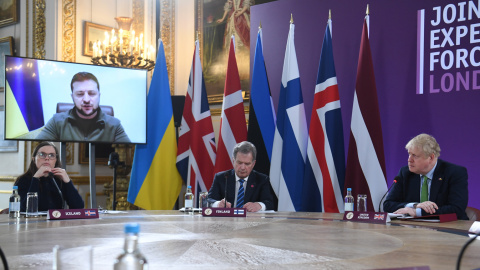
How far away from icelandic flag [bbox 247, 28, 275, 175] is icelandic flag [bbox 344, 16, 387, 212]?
95 cm

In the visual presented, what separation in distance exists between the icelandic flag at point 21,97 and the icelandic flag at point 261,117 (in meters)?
2.14

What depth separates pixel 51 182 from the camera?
164 inches

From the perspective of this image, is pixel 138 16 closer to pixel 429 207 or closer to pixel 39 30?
pixel 39 30

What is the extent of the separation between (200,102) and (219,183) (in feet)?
6.10

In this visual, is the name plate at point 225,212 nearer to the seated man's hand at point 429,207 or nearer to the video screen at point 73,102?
the seated man's hand at point 429,207

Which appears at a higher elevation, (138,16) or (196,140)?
(138,16)

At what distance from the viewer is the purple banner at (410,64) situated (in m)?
4.62

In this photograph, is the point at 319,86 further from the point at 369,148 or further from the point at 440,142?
Answer: the point at 440,142

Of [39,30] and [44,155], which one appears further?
[39,30]

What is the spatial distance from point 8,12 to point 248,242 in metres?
7.05

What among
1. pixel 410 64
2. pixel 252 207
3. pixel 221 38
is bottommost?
pixel 252 207

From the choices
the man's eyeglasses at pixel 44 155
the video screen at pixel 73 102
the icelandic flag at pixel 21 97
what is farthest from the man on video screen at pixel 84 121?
the man's eyeglasses at pixel 44 155

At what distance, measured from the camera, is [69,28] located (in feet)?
24.0

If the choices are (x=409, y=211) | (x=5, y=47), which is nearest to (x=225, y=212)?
(x=409, y=211)
